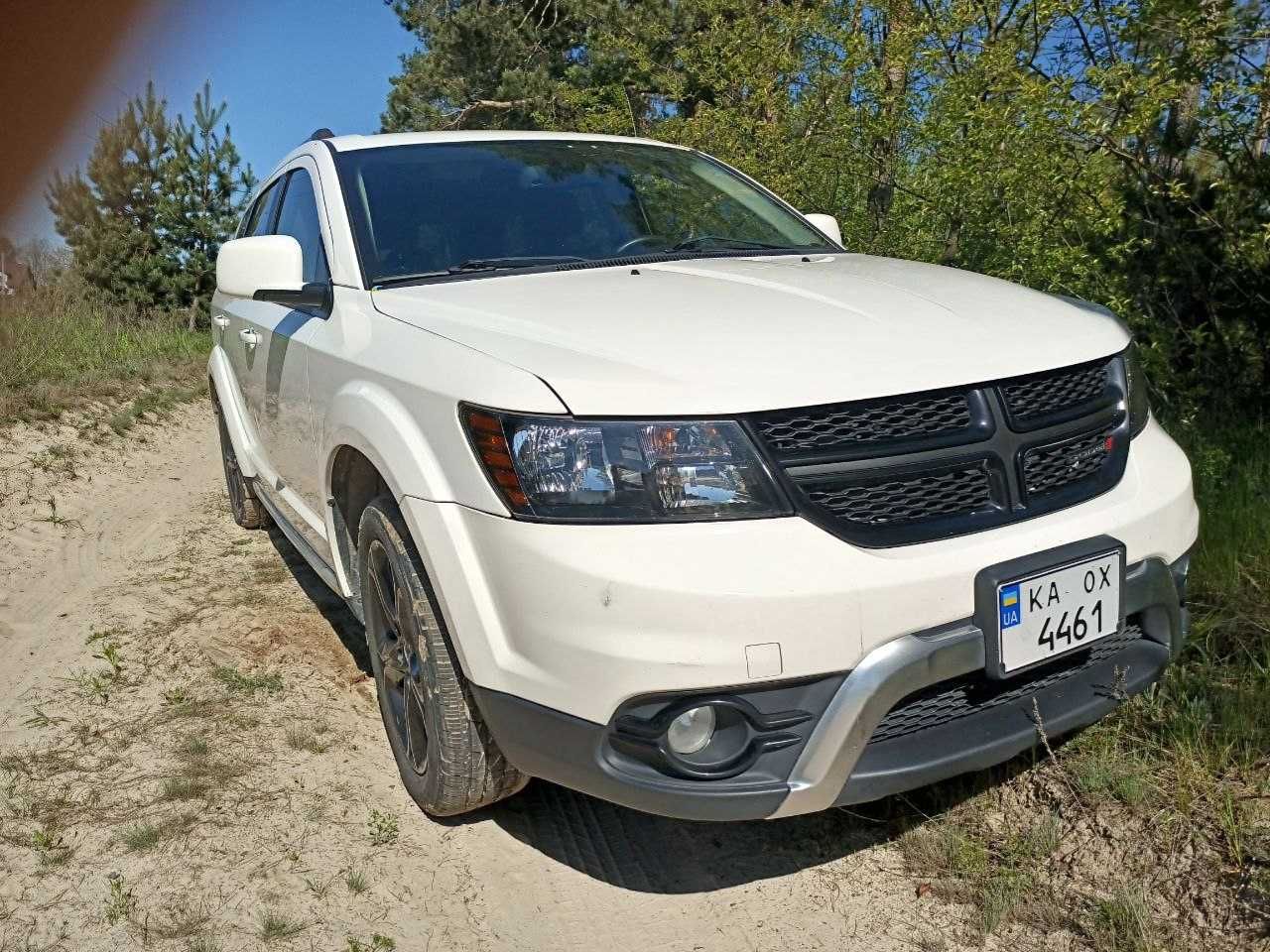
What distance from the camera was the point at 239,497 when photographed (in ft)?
18.8

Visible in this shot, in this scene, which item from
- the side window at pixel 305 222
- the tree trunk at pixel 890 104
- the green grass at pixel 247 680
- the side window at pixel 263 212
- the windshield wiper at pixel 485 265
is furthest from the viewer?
the tree trunk at pixel 890 104

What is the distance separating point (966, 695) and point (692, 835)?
0.86m

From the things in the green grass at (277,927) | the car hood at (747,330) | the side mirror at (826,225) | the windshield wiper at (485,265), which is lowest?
the green grass at (277,927)

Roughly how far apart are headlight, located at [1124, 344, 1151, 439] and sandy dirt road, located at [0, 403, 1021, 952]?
3.93ft

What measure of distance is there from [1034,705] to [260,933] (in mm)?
→ 1771

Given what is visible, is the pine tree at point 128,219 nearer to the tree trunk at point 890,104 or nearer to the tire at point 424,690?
the tree trunk at point 890,104

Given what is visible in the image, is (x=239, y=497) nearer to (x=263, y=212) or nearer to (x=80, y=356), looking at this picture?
(x=263, y=212)

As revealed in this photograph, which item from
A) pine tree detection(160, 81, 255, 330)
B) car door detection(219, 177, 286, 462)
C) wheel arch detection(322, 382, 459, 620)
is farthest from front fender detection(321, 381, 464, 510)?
pine tree detection(160, 81, 255, 330)

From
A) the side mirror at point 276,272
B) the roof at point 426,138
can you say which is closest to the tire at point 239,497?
the roof at point 426,138

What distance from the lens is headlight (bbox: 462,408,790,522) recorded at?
6.69 feet

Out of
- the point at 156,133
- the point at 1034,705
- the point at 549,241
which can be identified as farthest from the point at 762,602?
the point at 156,133

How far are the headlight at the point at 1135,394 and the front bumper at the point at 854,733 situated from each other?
1.30ft

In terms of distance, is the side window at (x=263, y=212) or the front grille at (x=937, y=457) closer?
the front grille at (x=937, y=457)

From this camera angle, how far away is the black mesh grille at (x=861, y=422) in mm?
2082
